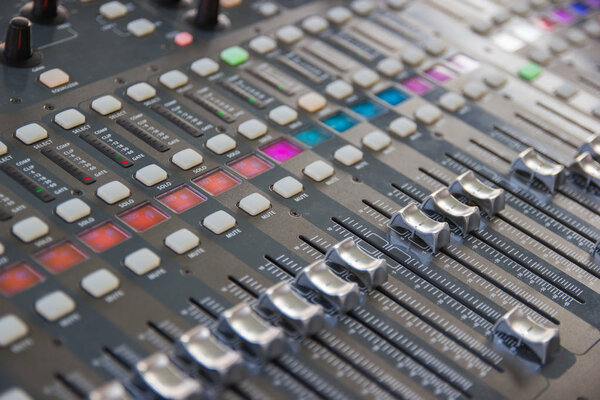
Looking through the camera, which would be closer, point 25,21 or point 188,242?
point 188,242

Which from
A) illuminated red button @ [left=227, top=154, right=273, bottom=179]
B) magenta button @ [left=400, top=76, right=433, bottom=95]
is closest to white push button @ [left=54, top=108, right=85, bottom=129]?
illuminated red button @ [left=227, top=154, right=273, bottom=179]

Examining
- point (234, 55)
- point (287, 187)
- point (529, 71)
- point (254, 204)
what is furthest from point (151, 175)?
point (529, 71)

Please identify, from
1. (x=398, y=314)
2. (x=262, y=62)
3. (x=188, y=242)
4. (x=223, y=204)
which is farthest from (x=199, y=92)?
(x=398, y=314)

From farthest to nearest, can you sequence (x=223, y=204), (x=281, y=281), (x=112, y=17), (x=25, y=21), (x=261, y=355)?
(x=112, y=17)
(x=25, y=21)
(x=223, y=204)
(x=281, y=281)
(x=261, y=355)

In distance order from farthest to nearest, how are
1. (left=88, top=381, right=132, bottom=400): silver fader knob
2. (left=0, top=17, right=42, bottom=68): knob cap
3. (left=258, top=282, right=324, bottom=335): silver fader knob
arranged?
(left=0, top=17, right=42, bottom=68): knob cap → (left=258, top=282, right=324, bottom=335): silver fader knob → (left=88, top=381, right=132, bottom=400): silver fader knob

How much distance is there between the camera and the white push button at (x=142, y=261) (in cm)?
260

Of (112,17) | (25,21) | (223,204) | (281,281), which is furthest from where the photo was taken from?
(112,17)

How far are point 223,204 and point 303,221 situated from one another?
0.92 ft

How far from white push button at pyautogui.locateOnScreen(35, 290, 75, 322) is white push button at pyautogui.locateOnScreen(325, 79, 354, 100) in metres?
1.57

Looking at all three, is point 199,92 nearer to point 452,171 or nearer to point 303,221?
point 303,221

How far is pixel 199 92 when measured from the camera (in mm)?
3420

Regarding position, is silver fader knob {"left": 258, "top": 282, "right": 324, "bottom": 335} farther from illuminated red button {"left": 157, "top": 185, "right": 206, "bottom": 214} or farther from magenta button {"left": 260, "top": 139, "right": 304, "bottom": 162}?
magenta button {"left": 260, "top": 139, "right": 304, "bottom": 162}

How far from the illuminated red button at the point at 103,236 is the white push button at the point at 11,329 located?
0.39 metres

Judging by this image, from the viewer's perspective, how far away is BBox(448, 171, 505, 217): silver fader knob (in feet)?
10.2
